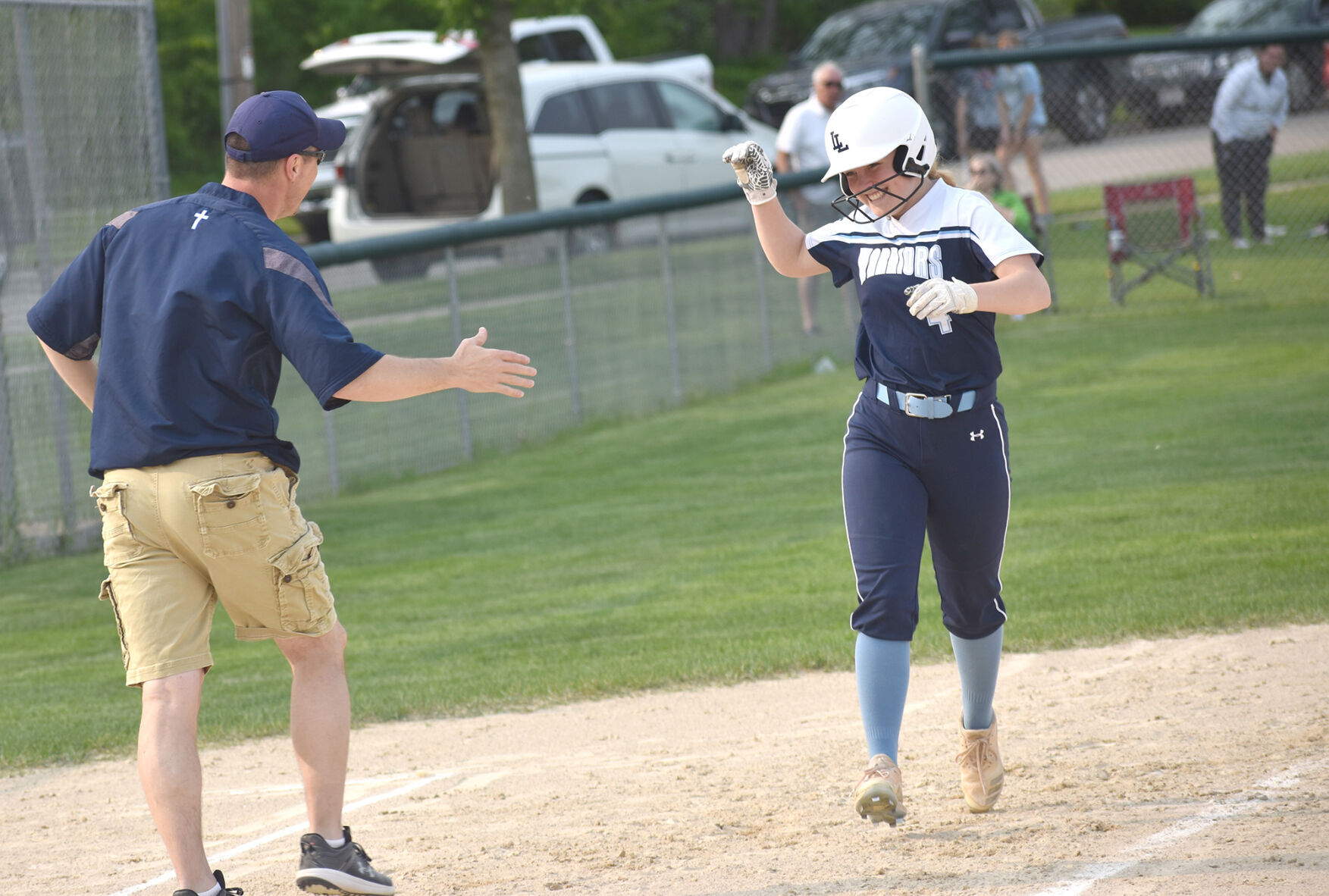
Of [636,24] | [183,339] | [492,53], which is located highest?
[636,24]

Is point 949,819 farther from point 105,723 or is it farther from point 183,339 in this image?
point 105,723

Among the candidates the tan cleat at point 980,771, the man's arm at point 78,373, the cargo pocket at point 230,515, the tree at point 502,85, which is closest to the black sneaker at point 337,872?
the cargo pocket at point 230,515

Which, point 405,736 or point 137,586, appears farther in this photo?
point 405,736

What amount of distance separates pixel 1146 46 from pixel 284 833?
11260 millimetres

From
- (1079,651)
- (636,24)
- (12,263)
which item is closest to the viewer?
(1079,651)

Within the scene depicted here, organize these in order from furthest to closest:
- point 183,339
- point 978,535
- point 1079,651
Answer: point 1079,651 → point 978,535 → point 183,339

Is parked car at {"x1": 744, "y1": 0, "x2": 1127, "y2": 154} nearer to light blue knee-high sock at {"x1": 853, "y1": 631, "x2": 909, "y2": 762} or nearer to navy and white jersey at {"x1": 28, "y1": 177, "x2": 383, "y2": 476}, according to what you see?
light blue knee-high sock at {"x1": 853, "y1": 631, "x2": 909, "y2": 762}

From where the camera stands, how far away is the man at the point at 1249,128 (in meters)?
13.4

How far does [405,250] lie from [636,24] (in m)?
25.6

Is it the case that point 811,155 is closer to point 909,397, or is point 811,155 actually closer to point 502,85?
point 502,85

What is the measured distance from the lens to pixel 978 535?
14.2 ft

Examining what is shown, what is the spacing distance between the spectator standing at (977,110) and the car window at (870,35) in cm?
644

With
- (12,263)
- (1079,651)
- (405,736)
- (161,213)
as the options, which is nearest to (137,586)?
(161,213)

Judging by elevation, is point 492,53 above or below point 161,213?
above
